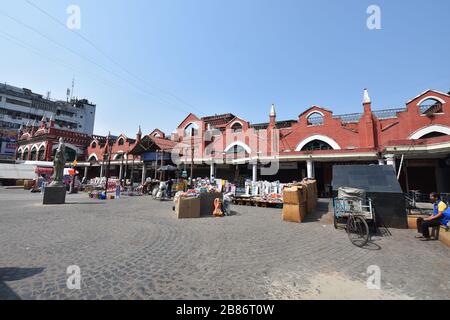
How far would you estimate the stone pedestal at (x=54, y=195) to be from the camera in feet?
45.9

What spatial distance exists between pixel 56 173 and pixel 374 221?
18743 millimetres

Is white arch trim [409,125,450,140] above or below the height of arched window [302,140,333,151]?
above

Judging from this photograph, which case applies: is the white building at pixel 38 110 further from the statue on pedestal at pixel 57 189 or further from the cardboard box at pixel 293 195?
the cardboard box at pixel 293 195

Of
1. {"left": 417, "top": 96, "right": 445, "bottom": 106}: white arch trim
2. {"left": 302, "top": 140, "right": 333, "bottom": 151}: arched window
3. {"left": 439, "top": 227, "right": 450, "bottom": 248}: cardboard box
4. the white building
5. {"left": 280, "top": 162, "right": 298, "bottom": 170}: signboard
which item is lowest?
{"left": 439, "top": 227, "right": 450, "bottom": 248}: cardboard box

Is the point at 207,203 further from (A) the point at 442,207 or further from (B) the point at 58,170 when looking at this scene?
(B) the point at 58,170

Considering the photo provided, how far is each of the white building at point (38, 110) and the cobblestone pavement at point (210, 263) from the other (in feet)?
213

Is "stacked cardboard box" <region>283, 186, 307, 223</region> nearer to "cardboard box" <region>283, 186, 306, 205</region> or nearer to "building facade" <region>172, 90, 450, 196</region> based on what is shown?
"cardboard box" <region>283, 186, 306, 205</region>

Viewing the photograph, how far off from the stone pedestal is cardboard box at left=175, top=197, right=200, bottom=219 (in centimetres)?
958

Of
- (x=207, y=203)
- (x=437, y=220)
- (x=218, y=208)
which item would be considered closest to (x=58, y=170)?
(x=207, y=203)

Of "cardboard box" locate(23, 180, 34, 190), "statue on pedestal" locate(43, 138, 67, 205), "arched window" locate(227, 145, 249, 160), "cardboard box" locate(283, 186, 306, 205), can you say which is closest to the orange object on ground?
"cardboard box" locate(283, 186, 306, 205)

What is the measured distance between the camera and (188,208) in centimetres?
1034

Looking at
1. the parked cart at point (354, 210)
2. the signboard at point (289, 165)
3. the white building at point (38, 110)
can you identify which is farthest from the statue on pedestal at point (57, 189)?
the white building at point (38, 110)

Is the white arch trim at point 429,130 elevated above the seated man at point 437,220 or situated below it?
above

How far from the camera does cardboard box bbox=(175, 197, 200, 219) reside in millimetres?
10188
